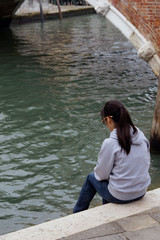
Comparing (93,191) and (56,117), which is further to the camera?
(56,117)

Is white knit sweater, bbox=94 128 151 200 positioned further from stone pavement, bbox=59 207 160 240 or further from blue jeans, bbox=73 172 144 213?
stone pavement, bbox=59 207 160 240

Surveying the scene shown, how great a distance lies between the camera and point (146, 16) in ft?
20.6

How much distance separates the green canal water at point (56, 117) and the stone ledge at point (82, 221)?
1.04m

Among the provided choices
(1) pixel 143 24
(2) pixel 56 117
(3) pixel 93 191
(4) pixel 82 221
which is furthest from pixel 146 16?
(4) pixel 82 221

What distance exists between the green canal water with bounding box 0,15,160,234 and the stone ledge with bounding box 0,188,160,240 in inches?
40.9

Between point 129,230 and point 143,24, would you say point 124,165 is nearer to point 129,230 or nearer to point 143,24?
point 129,230

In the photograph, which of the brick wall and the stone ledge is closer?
the stone ledge

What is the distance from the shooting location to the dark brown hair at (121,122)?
258 cm

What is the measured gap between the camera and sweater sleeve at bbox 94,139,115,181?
8.52ft

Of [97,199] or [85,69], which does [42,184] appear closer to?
[97,199]

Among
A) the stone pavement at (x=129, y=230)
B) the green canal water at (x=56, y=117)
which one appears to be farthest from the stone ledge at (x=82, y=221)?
the green canal water at (x=56, y=117)

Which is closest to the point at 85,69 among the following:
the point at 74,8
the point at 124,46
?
the point at 124,46

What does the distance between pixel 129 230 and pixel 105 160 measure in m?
0.45

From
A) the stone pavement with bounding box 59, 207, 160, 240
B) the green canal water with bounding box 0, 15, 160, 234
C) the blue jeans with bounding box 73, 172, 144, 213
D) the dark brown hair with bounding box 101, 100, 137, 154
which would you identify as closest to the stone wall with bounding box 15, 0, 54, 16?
the green canal water with bounding box 0, 15, 160, 234
